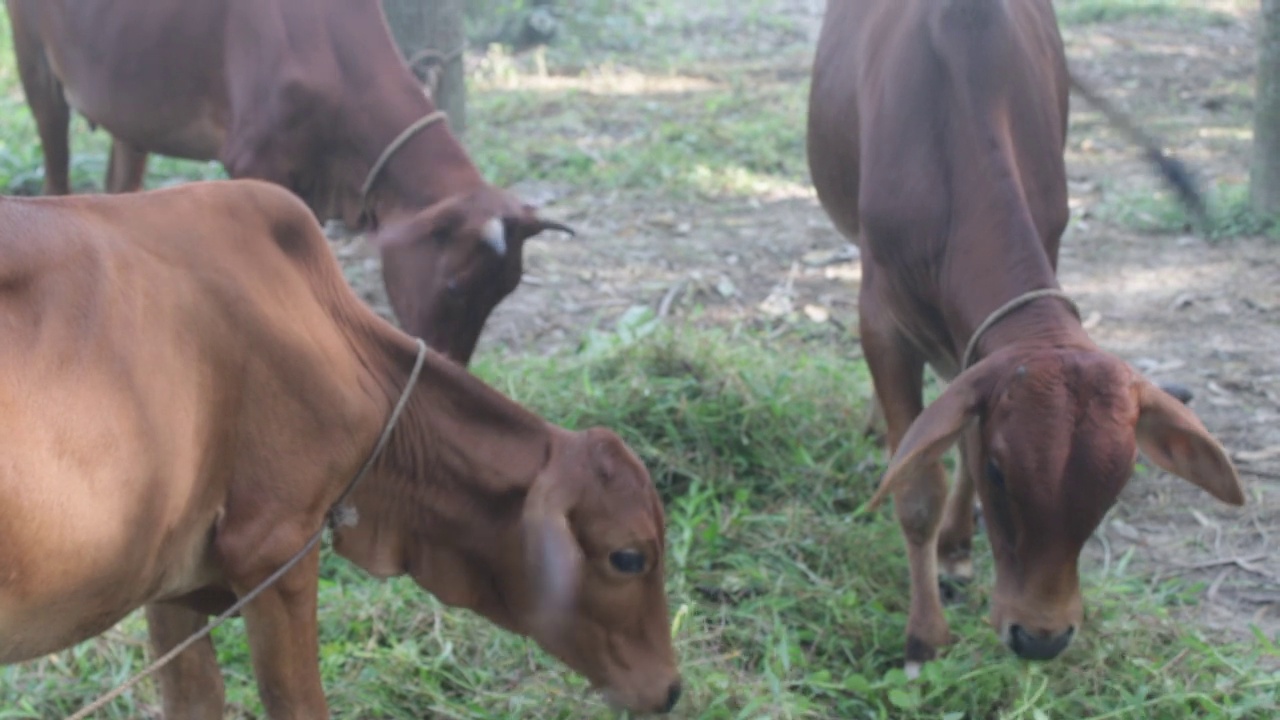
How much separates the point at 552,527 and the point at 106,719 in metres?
1.44

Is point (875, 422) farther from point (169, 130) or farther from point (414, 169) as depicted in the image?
point (169, 130)

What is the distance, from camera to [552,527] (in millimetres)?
3102

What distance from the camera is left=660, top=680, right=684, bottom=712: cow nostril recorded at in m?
3.33

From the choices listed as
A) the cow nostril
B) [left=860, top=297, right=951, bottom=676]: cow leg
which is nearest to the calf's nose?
[left=860, top=297, right=951, bottom=676]: cow leg

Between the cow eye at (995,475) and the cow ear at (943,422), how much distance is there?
0.10 meters

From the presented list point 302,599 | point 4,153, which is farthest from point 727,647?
point 4,153

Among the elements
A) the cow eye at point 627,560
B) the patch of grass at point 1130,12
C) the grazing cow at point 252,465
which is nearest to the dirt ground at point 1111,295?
the cow eye at point 627,560

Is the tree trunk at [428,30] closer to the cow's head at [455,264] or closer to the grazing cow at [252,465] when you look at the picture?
the cow's head at [455,264]

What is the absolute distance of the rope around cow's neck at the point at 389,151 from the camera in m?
4.99

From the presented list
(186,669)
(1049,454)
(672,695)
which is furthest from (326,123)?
(1049,454)

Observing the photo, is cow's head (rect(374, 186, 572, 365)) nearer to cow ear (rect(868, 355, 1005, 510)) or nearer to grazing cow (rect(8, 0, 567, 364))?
grazing cow (rect(8, 0, 567, 364))

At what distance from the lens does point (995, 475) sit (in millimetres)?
3371

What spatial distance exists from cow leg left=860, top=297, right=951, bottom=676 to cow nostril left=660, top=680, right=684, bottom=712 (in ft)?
2.95

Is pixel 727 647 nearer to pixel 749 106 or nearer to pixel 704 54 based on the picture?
pixel 749 106
